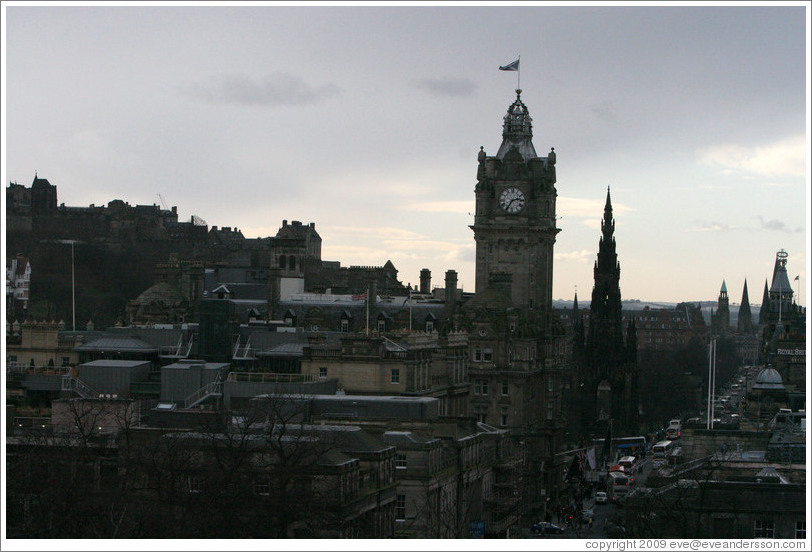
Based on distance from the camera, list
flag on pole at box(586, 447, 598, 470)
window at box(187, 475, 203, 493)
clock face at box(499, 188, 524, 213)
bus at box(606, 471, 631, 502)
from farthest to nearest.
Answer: clock face at box(499, 188, 524, 213), flag on pole at box(586, 447, 598, 470), bus at box(606, 471, 631, 502), window at box(187, 475, 203, 493)

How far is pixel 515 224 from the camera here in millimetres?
145875

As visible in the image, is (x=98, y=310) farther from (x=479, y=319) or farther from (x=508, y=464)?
(x=508, y=464)

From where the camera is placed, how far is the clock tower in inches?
5743

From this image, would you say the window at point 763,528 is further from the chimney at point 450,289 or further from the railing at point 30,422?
the chimney at point 450,289

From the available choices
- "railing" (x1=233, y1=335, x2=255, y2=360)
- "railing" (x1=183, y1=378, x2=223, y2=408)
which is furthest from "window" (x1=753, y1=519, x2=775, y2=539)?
"railing" (x1=233, y1=335, x2=255, y2=360)

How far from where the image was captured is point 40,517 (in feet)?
227

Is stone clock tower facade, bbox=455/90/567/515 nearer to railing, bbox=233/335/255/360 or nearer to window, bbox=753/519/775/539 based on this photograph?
railing, bbox=233/335/255/360

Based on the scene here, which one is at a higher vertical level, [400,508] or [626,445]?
[400,508]

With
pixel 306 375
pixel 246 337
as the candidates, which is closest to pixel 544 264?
pixel 246 337

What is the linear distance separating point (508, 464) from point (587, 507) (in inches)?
916

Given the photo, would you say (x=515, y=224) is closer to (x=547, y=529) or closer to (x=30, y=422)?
(x=547, y=529)

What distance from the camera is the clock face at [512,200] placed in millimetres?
145875

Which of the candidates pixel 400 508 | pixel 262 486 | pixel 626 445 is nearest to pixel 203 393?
pixel 400 508

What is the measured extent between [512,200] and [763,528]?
71.6m
